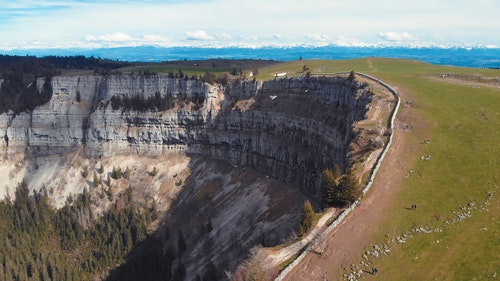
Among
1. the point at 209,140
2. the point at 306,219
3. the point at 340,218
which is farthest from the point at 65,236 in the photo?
the point at 340,218

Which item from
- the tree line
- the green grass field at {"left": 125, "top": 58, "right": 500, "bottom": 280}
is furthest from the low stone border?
the tree line

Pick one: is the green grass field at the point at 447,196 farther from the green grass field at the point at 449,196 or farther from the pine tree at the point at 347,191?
the pine tree at the point at 347,191

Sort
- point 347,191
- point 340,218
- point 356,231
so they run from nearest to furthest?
point 356,231 → point 340,218 → point 347,191

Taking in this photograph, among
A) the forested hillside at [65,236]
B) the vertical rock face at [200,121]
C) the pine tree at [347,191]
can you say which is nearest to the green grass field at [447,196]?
the pine tree at [347,191]

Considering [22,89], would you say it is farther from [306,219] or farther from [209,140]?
[306,219]

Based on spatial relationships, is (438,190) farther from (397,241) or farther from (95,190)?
(95,190)

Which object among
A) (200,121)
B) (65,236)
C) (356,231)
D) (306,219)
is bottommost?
(65,236)
